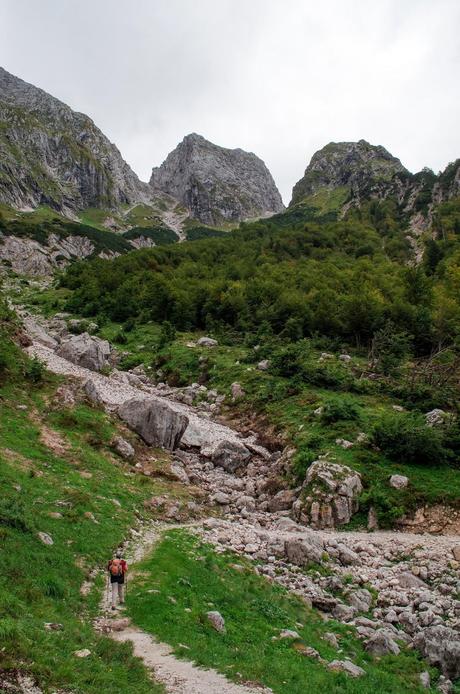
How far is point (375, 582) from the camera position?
755 inches

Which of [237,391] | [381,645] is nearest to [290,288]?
[237,391]

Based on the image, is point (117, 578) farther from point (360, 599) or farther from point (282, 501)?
point (282, 501)

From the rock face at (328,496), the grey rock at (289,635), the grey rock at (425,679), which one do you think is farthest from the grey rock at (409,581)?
the grey rock at (289,635)

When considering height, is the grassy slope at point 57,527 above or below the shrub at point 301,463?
below

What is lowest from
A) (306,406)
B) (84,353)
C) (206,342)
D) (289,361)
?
(84,353)

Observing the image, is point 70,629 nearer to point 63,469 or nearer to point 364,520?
point 63,469

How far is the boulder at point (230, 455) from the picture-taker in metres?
31.8

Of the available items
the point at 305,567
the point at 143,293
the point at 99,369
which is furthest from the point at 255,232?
the point at 305,567

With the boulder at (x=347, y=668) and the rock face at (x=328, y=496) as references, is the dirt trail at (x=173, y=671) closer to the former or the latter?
the boulder at (x=347, y=668)

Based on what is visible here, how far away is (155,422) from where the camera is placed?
1281 inches

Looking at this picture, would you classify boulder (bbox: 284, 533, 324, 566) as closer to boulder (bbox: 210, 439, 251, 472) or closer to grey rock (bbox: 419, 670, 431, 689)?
grey rock (bbox: 419, 670, 431, 689)

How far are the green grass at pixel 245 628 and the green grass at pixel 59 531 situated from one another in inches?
74.2

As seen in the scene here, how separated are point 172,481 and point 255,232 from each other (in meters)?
113

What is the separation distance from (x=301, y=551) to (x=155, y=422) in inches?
616
